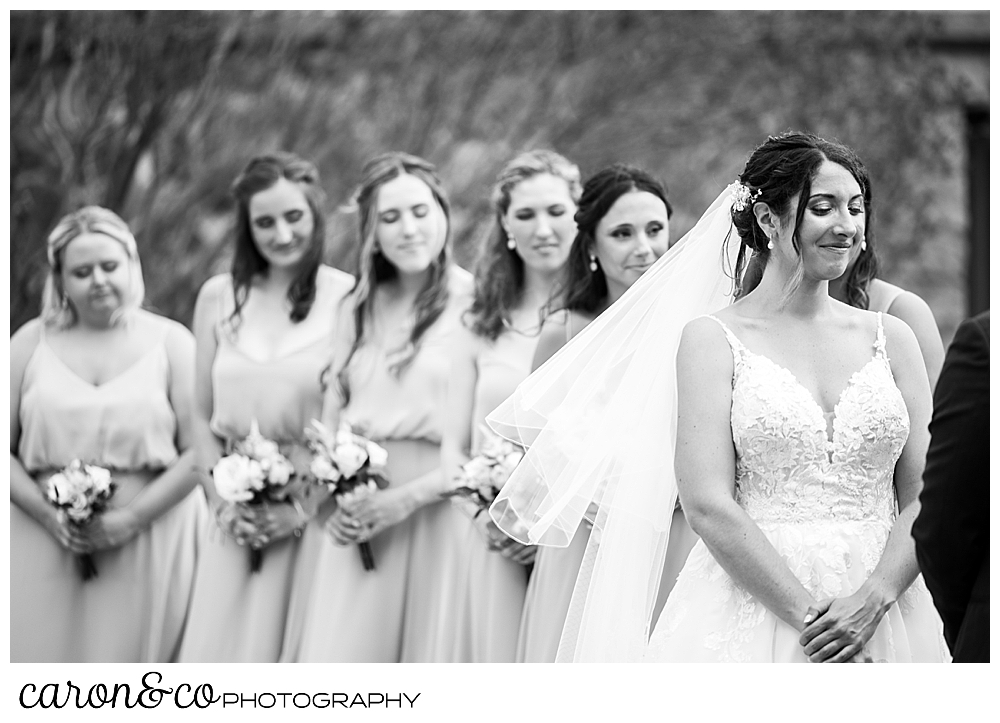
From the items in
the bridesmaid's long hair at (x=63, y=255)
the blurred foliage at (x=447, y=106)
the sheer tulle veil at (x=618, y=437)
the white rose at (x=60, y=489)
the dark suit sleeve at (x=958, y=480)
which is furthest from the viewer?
the blurred foliage at (x=447, y=106)

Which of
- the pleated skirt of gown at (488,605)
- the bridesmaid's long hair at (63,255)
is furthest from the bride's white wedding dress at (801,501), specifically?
the bridesmaid's long hair at (63,255)

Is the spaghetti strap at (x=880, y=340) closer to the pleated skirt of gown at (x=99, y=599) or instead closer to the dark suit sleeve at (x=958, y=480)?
the dark suit sleeve at (x=958, y=480)

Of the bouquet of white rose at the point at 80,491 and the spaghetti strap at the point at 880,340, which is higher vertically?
the spaghetti strap at the point at 880,340

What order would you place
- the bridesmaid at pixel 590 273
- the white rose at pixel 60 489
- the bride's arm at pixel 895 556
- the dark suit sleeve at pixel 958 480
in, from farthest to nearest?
the white rose at pixel 60 489, the bridesmaid at pixel 590 273, the bride's arm at pixel 895 556, the dark suit sleeve at pixel 958 480

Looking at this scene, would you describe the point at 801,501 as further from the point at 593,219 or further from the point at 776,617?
the point at 593,219

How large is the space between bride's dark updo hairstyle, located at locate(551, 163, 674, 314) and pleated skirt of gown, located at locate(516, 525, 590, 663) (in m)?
0.84

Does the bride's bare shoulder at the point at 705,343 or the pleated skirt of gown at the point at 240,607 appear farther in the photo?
the pleated skirt of gown at the point at 240,607

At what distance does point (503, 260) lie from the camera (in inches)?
194

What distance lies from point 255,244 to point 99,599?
173cm

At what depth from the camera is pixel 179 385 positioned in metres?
5.48

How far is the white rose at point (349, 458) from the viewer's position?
15.4 ft

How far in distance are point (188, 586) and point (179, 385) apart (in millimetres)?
914

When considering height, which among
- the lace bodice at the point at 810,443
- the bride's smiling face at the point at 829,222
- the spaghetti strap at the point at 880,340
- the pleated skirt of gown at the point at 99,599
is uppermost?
the bride's smiling face at the point at 829,222

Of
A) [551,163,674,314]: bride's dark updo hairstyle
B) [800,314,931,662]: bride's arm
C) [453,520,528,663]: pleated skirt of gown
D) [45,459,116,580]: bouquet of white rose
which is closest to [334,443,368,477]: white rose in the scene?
[453,520,528,663]: pleated skirt of gown
